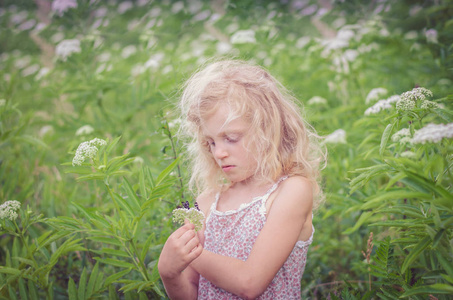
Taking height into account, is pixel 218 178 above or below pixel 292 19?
above

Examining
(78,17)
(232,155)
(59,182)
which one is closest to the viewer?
(232,155)

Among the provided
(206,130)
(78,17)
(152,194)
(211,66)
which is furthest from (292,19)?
(152,194)

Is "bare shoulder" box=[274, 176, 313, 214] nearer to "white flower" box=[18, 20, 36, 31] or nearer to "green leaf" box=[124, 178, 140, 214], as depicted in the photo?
"green leaf" box=[124, 178, 140, 214]

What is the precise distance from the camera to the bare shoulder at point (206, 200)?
1.72 m

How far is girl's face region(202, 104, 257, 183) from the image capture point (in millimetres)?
1475

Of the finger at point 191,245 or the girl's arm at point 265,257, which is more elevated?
the finger at point 191,245

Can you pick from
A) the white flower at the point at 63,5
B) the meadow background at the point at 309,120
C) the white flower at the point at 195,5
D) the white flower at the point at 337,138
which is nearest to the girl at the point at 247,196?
the meadow background at the point at 309,120

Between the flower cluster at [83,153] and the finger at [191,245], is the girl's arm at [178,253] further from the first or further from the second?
the flower cluster at [83,153]

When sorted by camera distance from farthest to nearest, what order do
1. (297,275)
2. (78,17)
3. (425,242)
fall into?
1. (78,17)
2. (297,275)
3. (425,242)

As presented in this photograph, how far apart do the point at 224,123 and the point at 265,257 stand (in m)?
0.55

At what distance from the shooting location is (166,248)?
4.44ft

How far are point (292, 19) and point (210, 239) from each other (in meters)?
3.51

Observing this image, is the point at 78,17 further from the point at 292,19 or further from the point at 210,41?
the point at 292,19

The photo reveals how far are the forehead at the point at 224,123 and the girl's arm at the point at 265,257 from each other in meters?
0.33
